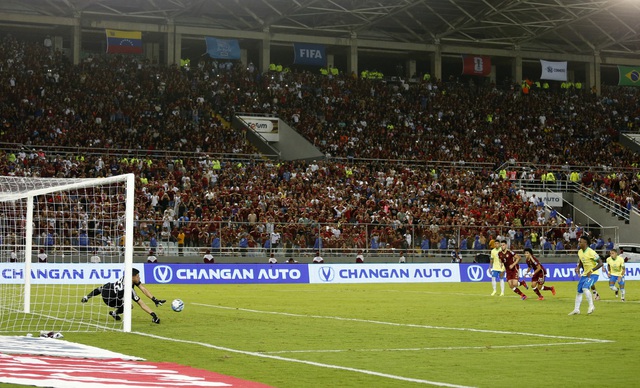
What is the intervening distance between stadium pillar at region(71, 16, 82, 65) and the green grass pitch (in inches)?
1349

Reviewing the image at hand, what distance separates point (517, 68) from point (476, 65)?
14.2 feet

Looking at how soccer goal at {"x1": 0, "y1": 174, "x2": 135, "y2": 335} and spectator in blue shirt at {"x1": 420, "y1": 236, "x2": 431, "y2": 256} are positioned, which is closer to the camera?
soccer goal at {"x1": 0, "y1": 174, "x2": 135, "y2": 335}

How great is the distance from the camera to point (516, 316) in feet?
73.3

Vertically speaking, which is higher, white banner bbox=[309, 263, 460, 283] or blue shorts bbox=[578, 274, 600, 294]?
blue shorts bbox=[578, 274, 600, 294]

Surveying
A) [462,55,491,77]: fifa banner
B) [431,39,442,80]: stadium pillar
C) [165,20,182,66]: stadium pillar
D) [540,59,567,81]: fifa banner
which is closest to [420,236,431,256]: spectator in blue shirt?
[165,20,182,66]: stadium pillar

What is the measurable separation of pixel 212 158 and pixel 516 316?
32.7 metres

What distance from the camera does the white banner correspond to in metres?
41.6

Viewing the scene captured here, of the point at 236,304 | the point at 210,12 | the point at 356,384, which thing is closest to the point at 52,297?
the point at 236,304

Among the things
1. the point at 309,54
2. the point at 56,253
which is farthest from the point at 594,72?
the point at 56,253

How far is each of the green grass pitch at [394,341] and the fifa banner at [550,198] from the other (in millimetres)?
29733

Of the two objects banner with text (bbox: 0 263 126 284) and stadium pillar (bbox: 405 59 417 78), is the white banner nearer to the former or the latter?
banner with text (bbox: 0 263 126 284)

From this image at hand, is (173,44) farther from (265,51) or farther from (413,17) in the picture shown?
(413,17)

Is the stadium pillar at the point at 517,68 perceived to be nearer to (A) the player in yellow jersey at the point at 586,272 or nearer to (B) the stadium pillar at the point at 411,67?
(B) the stadium pillar at the point at 411,67

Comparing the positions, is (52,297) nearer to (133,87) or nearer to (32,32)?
(133,87)
